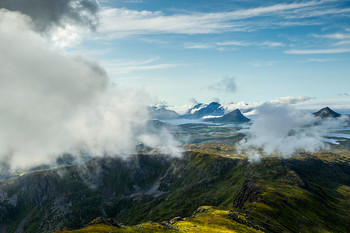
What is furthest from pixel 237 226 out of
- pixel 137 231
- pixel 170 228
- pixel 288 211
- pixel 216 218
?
pixel 288 211

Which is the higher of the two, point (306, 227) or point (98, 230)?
point (98, 230)

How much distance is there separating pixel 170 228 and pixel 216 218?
40158 mm

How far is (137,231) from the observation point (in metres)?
93.9

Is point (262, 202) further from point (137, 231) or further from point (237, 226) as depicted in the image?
point (137, 231)

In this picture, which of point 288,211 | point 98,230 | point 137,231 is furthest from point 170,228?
point 288,211

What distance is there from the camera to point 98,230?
87.8m

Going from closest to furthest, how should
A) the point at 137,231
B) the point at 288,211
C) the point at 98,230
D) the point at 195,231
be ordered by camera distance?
the point at 98,230
the point at 137,231
the point at 195,231
the point at 288,211

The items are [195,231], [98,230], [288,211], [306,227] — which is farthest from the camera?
[288,211]

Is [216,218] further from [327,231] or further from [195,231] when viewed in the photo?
[327,231]

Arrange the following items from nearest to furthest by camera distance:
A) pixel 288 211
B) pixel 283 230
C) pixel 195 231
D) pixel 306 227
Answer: pixel 195 231
pixel 283 230
pixel 306 227
pixel 288 211

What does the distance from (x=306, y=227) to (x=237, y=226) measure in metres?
85.4

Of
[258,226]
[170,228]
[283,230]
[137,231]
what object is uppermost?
[137,231]

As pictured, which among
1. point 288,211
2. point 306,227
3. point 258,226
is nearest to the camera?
point 258,226

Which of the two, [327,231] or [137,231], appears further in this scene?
[327,231]
